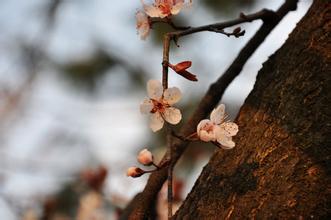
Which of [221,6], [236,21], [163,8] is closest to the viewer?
[163,8]

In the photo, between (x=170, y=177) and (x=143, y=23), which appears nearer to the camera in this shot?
(x=170, y=177)

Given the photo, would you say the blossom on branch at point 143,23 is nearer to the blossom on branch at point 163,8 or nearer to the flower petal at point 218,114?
the blossom on branch at point 163,8

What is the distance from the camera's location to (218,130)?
0.90 m

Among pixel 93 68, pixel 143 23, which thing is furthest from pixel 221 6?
pixel 143 23

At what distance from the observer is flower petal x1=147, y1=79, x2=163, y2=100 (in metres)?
0.92

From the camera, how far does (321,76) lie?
0.89 meters

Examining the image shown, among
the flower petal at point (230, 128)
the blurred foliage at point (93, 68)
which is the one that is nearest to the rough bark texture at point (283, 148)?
the flower petal at point (230, 128)

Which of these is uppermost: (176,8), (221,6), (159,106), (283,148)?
(176,8)

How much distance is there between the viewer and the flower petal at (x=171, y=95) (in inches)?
35.4

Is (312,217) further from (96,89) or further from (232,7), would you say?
(96,89)

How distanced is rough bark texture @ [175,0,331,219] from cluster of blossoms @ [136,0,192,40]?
0.18m

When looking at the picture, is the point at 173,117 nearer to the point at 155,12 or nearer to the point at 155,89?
the point at 155,89

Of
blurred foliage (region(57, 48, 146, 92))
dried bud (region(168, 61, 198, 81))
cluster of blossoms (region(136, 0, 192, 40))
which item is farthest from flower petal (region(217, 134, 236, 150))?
blurred foliage (region(57, 48, 146, 92))

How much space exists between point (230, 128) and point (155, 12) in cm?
23
